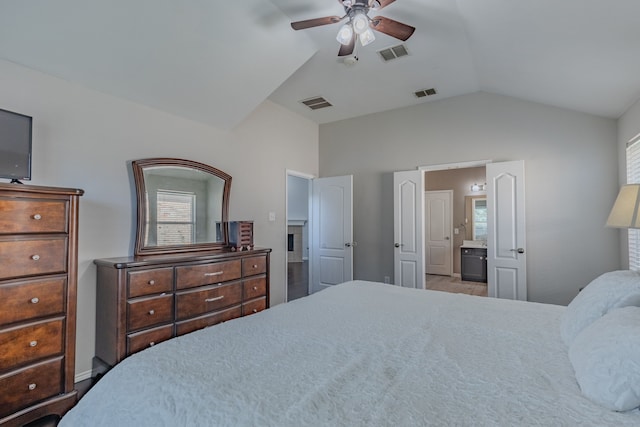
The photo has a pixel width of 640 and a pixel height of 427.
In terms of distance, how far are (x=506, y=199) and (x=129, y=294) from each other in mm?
4175

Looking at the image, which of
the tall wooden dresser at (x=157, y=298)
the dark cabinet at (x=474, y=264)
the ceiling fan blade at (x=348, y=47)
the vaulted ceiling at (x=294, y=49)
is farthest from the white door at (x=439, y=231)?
the ceiling fan blade at (x=348, y=47)

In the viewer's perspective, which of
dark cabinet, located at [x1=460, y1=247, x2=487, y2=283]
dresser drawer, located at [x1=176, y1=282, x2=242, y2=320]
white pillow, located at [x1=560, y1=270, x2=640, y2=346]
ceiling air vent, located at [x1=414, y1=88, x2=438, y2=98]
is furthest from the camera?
dark cabinet, located at [x1=460, y1=247, x2=487, y2=283]

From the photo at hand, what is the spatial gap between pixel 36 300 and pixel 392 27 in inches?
119

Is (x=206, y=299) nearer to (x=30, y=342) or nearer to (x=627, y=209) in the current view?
(x=30, y=342)

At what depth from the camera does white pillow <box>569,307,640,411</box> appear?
0.86 meters

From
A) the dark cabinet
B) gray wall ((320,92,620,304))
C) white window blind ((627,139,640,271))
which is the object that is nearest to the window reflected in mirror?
the dark cabinet

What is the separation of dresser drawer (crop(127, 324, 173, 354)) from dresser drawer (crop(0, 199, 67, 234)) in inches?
37.4

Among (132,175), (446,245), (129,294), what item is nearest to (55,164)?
(132,175)

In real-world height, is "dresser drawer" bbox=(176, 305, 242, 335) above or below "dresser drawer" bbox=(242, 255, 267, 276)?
below

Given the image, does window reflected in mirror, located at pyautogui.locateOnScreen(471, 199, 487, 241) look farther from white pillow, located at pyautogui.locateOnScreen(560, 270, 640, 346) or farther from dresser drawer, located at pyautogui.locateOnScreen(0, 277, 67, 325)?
dresser drawer, located at pyautogui.locateOnScreen(0, 277, 67, 325)

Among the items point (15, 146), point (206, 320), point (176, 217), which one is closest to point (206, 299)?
point (206, 320)

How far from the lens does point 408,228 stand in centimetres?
457

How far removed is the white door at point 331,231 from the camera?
4977mm

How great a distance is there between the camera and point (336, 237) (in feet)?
16.7
